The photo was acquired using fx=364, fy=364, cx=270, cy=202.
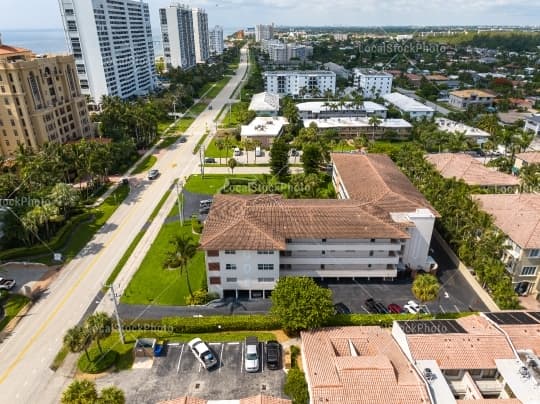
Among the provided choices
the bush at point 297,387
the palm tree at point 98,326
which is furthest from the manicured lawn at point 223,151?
the bush at point 297,387

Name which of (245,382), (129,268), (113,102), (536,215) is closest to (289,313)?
(245,382)

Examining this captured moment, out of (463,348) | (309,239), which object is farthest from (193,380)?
(463,348)

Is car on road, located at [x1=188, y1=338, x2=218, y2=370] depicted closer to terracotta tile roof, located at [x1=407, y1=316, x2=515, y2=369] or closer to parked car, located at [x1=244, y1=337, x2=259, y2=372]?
parked car, located at [x1=244, y1=337, x2=259, y2=372]

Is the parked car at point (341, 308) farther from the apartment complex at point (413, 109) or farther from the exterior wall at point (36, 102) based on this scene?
the apartment complex at point (413, 109)

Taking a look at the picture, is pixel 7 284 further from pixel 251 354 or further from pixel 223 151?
pixel 223 151

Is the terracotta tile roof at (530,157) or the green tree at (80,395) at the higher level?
the terracotta tile roof at (530,157)
